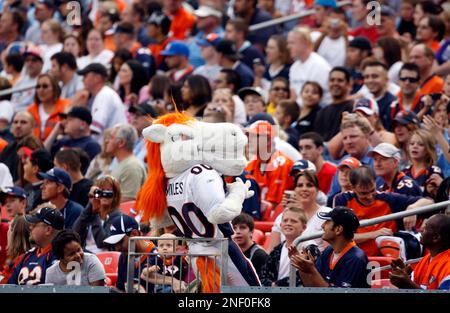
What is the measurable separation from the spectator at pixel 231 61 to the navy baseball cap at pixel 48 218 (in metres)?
5.26

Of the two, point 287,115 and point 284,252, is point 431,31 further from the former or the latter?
point 284,252

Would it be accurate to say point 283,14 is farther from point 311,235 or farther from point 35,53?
point 311,235

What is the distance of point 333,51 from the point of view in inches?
600

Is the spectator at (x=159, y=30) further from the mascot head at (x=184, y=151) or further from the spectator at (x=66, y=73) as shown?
the mascot head at (x=184, y=151)

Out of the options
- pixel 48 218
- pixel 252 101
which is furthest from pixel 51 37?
pixel 48 218

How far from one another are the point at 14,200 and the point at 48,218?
76.1 inches

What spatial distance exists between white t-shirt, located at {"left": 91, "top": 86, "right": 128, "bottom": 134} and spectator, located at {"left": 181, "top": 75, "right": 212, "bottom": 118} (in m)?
1.05

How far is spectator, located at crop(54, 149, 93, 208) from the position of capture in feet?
39.8

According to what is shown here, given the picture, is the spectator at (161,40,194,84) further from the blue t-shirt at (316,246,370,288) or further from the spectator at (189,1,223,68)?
the blue t-shirt at (316,246,370,288)

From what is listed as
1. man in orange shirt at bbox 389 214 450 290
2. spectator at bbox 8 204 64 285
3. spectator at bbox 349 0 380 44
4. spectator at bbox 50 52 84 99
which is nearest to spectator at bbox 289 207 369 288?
man in orange shirt at bbox 389 214 450 290

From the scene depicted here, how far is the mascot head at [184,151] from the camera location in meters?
8.48

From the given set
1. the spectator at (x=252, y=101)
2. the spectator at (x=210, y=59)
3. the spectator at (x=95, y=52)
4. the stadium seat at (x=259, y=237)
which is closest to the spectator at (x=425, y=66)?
the spectator at (x=252, y=101)

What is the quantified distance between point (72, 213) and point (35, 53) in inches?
214
